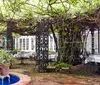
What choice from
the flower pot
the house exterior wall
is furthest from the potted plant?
the house exterior wall

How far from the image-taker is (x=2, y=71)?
603 centimetres

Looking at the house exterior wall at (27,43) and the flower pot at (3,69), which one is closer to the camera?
the flower pot at (3,69)

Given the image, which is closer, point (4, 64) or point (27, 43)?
point (4, 64)

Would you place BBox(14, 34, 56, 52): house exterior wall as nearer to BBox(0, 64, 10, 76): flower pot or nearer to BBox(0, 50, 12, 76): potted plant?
BBox(0, 50, 12, 76): potted plant

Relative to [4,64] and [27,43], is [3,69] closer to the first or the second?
[4,64]

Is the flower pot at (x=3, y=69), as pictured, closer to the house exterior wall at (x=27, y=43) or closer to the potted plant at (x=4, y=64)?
the potted plant at (x=4, y=64)

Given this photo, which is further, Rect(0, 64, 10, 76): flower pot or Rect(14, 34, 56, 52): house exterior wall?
Rect(14, 34, 56, 52): house exterior wall

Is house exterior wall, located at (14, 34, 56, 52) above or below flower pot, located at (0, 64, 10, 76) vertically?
above

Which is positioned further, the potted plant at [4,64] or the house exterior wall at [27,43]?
the house exterior wall at [27,43]

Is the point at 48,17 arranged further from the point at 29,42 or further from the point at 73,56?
the point at 29,42

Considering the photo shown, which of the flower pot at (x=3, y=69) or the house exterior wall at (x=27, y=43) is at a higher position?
the house exterior wall at (x=27, y=43)

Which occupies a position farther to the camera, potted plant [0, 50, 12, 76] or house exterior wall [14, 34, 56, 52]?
house exterior wall [14, 34, 56, 52]

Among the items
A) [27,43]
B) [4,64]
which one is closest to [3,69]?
[4,64]

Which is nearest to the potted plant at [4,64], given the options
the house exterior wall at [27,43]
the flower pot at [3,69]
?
the flower pot at [3,69]
